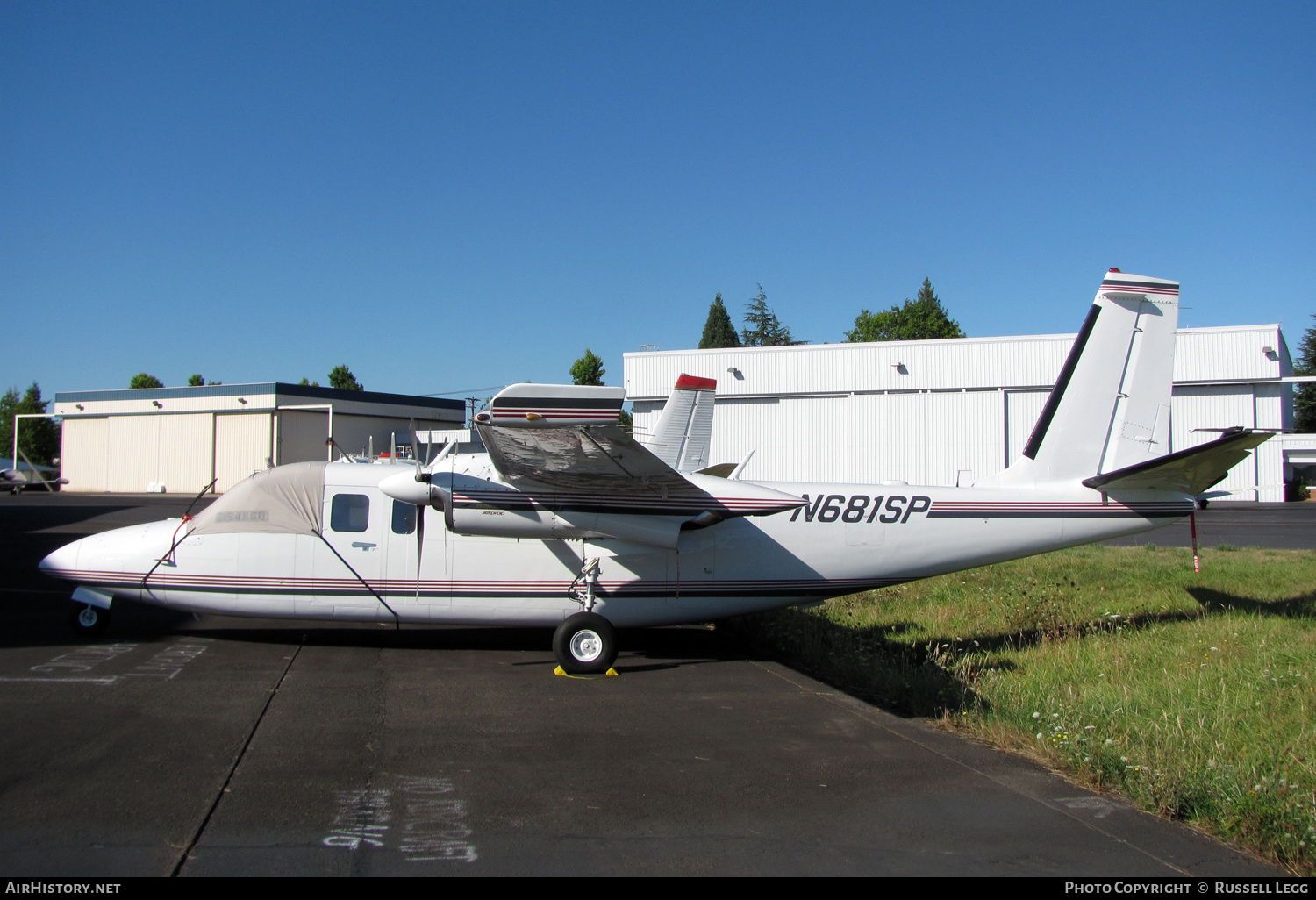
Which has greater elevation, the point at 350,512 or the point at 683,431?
the point at 683,431

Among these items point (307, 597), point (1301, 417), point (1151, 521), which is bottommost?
point (307, 597)

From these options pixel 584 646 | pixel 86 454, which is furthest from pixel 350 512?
pixel 86 454

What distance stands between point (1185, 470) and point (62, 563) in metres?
13.1

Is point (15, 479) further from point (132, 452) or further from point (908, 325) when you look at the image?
point (908, 325)

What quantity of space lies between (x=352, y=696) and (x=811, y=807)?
4520 millimetres

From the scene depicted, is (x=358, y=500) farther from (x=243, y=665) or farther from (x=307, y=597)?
(x=243, y=665)

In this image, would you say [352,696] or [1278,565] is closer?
[352,696]

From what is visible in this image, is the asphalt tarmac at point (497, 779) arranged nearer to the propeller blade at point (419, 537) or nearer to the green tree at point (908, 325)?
the propeller blade at point (419, 537)

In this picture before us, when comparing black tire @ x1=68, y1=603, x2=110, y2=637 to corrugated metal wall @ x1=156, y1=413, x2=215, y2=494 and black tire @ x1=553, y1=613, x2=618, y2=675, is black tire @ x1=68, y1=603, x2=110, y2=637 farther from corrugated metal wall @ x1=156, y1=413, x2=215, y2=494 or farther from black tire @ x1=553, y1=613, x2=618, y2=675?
corrugated metal wall @ x1=156, y1=413, x2=215, y2=494

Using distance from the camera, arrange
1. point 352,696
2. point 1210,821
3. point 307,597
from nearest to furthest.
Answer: point 1210,821
point 352,696
point 307,597

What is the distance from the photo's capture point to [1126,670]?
875 cm
